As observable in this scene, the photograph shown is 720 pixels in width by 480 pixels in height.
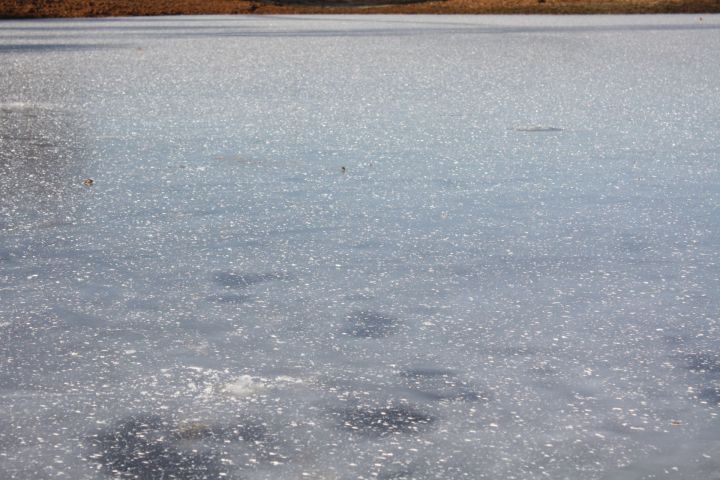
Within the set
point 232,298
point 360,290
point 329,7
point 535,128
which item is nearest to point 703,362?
point 360,290

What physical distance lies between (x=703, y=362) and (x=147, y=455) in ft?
3.30

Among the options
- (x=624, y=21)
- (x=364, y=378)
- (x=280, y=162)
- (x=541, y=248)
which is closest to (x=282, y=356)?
(x=364, y=378)

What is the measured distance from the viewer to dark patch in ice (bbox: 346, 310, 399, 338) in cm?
219

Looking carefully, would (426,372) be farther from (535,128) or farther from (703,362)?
(535,128)

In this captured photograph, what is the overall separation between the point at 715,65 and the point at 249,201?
17.8ft

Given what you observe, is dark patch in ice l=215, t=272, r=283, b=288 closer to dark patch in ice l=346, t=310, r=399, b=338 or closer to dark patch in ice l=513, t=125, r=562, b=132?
dark patch in ice l=346, t=310, r=399, b=338

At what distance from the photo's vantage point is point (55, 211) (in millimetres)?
3275

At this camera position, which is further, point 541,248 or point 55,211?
point 55,211

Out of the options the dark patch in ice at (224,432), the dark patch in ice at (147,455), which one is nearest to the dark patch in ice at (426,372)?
the dark patch in ice at (224,432)

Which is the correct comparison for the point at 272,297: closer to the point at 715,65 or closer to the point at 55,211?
the point at 55,211

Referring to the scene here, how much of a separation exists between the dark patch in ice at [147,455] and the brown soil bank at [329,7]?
49.1 ft

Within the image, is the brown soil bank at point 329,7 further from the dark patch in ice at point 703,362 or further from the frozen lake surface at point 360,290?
the dark patch in ice at point 703,362

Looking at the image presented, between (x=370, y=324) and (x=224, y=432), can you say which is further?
(x=370, y=324)

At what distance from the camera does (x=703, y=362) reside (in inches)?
79.5
